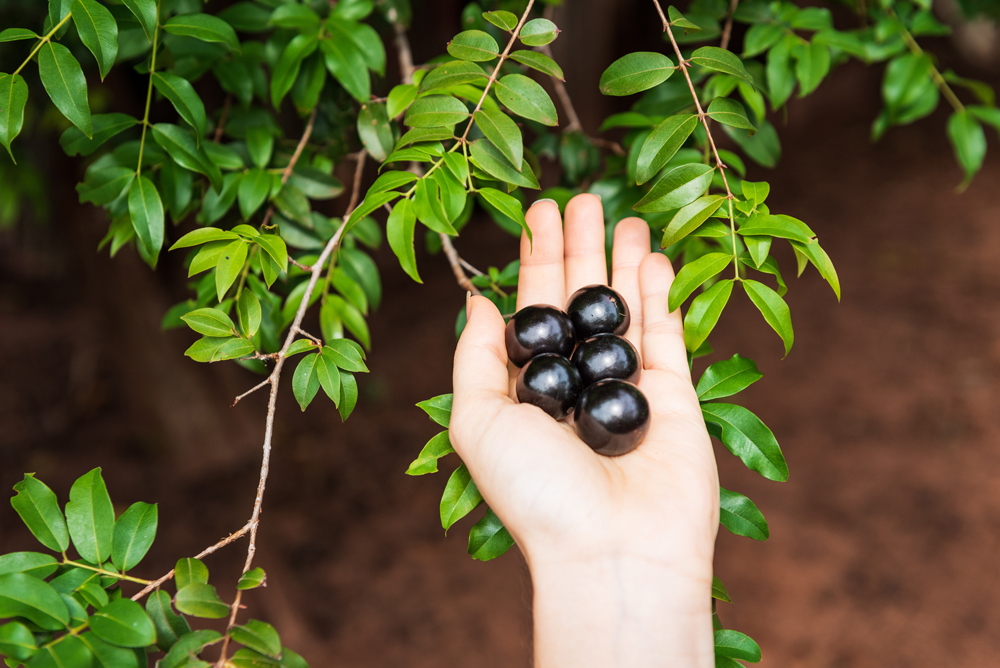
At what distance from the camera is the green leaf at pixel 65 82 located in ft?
4.36

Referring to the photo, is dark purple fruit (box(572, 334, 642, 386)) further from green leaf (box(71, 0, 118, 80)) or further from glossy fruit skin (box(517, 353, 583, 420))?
green leaf (box(71, 0, 118, 80))

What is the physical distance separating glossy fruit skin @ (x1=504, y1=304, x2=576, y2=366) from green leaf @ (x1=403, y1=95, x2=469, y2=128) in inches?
20.0

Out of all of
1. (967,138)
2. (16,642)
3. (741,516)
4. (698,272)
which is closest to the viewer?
(16,642)

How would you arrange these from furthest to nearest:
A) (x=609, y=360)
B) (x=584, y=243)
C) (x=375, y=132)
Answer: (x=584, y=243), (x=375, y=132), (x=609, y=360)

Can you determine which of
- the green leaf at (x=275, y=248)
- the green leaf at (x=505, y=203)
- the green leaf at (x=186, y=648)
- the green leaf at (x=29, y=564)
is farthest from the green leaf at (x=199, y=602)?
the green leaf at (x=505, y=203)

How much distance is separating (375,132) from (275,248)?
0.54 meters

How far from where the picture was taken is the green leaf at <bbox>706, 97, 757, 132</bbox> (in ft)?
4.70

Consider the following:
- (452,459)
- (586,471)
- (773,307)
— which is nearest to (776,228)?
(773,307)

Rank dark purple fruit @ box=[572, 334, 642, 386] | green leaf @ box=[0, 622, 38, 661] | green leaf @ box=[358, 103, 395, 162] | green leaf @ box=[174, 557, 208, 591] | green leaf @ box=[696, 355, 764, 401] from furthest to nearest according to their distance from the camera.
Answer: green leaf @ box=[358, 103, 395, 162] < dark purple fruit @ box=[572, 334, 642, 386] < green leaf @ box=[696, 355, 764, 401] < green leaf @ box=[174, 557, 208, 591] < green leaf @ box=[0, 622, 38, 661]

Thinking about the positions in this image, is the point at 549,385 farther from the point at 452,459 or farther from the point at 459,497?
the point at 452,459

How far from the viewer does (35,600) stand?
3.70 feet

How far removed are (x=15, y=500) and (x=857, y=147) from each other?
302 inches

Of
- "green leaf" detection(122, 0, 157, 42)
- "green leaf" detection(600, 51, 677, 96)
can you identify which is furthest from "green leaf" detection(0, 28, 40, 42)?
"green leaf" detection(600, 51, 677, 96)

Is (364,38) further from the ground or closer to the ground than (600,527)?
further from the ground
